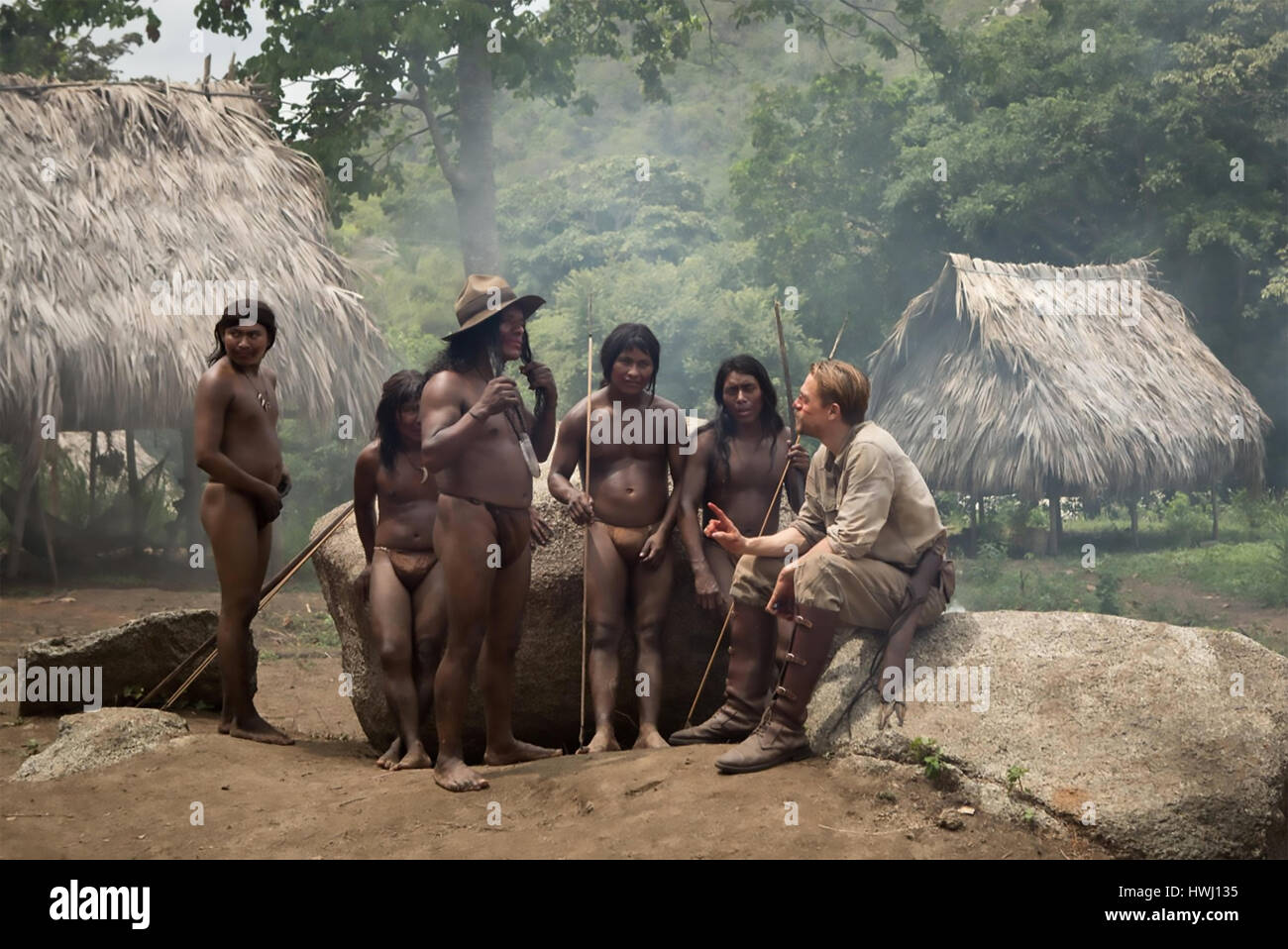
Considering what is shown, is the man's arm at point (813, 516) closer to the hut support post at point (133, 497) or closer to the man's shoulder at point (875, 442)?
the man's shoulder at point (875, 442)

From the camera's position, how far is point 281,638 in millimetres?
9758

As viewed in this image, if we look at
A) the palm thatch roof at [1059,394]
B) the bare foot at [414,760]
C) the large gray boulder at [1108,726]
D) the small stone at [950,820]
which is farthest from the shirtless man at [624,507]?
the palm thatch roof at [1059,394]

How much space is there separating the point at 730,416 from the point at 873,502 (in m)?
1.27

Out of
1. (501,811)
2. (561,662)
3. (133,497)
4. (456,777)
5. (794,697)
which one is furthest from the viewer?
(133,497)

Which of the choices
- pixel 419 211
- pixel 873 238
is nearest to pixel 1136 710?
pixel 873 238

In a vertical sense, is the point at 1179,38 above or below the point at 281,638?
above

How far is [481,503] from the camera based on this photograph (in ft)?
16.1

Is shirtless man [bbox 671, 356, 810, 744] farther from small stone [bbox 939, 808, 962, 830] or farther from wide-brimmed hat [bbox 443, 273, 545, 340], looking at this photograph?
small stone [bbox 939, 808, 962, 830]

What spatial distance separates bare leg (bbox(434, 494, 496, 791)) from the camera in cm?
486

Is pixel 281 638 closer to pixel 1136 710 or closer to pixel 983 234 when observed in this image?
pixel 1136 710

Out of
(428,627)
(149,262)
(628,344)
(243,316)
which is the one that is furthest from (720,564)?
(149,262)

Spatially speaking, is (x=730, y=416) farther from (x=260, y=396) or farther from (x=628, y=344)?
(x=260, y=396)

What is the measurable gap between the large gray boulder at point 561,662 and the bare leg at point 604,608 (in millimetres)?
275

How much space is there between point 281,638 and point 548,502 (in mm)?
4392
